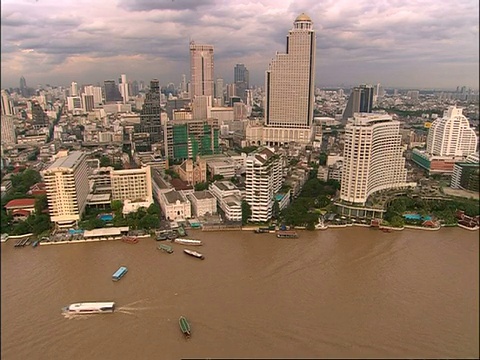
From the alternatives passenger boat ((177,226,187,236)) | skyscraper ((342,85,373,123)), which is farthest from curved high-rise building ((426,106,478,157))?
passenger boat ((177,226,187,236))

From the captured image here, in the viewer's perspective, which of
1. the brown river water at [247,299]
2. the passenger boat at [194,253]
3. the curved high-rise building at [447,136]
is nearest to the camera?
the brown river water at [247,299]

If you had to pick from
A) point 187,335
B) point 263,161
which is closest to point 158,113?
point 263,161

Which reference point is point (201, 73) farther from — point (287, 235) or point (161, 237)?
point (287, 235)

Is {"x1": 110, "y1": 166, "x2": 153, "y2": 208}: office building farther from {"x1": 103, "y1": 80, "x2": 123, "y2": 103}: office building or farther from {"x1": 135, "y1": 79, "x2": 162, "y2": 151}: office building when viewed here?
{"x1": 135, "y1": 79, "x2": 162, "y2": 151}: office building

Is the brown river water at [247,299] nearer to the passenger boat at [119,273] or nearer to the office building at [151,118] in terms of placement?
the passenger boat at [119,273]

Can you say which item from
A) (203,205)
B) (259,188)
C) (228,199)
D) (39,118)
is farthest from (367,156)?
(39,118)

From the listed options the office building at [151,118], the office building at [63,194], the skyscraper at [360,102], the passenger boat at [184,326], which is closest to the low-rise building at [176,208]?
the office building at [63,194]

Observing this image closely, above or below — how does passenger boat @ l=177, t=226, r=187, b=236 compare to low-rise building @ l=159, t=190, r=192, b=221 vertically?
below
